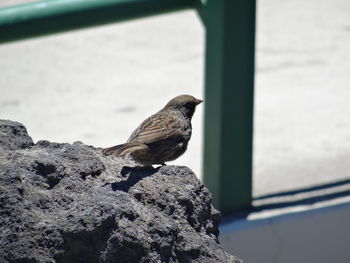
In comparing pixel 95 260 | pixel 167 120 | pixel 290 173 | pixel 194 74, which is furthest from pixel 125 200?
pixel 194 74

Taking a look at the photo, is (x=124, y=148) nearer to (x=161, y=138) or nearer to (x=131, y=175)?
(x=131, y=175)

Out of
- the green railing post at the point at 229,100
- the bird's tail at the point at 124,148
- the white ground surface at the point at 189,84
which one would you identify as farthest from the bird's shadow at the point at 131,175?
the white ground surface at the point at 189,84

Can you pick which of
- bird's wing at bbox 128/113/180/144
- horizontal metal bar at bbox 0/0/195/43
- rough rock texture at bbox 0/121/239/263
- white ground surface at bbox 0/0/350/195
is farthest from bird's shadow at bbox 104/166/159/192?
white ground surface at bbox 0/0/350/195

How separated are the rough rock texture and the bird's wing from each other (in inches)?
29.4

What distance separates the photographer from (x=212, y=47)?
5.98 m

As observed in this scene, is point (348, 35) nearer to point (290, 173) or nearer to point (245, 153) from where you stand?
point (290, 173)

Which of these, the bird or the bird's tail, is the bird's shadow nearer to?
the bird's tail

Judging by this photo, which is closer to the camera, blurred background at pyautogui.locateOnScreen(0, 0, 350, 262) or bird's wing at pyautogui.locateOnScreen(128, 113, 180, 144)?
bird's wing at pyautogui.locateOnScreen(128, 113, 180, 144)

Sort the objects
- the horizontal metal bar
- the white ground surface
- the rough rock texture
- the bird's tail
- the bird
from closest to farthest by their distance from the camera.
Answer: the rough rock texture → the bird's tail → the bird → the horizontal metal bar → the white ground surface

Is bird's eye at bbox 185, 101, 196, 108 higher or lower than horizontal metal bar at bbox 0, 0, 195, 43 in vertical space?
lower

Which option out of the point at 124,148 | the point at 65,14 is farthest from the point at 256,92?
the point at 124,148

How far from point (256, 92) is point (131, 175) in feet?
18.0

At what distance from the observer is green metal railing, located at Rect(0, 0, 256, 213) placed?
5410 mm

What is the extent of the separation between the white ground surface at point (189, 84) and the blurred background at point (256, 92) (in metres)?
0.01
